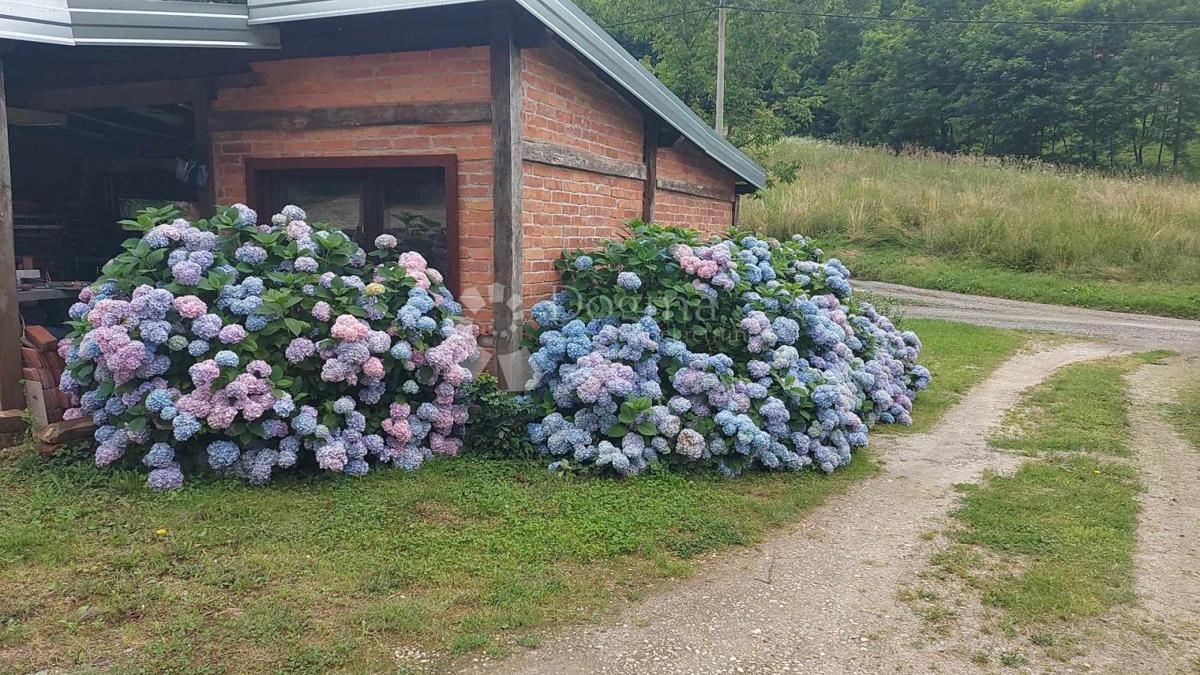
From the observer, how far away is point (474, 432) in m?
5.53

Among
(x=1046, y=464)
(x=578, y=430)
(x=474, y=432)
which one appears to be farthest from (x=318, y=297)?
(x=1046, y=464)

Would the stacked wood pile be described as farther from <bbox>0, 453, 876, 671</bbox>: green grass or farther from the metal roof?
the metal roof

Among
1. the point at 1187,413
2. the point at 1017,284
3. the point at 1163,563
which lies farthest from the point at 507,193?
the point at 1017,284

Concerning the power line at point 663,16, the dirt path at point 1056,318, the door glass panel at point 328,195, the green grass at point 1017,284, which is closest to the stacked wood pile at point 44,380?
the door glass panel at point 328,195

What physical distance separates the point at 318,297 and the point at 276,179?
2.30 m

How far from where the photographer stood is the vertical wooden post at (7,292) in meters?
4.86

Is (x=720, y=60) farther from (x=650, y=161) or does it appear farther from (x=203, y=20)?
(x=203, y=20)

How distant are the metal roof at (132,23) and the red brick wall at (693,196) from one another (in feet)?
13.7

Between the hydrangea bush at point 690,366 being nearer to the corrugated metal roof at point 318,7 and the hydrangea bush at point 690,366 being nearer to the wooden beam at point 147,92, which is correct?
the corrugated metal roof at point 318,7

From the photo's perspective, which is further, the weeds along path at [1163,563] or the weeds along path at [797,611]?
the weeds along path at [1163,563]

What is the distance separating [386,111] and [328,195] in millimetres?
982

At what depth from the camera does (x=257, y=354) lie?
14.9ft

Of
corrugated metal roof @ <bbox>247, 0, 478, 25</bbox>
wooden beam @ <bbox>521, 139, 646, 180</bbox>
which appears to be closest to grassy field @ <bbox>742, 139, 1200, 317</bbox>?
wooden beam @ <bbox>521, 139, 646, 180</bbox>

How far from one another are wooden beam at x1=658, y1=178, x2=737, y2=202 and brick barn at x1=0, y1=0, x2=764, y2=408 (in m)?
0.91
